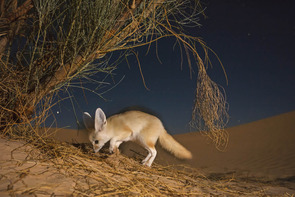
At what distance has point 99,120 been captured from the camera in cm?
411

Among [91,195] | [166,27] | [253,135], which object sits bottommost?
[91,195]

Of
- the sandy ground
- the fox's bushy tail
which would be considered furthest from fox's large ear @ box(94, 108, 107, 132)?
the fox's bushy tail

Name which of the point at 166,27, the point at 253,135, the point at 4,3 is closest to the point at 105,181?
the point at 166,27

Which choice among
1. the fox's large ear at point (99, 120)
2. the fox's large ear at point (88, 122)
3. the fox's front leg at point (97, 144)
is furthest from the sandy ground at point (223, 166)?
the fox's large ear at point (99, 120)

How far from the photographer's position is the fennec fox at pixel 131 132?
4.14m

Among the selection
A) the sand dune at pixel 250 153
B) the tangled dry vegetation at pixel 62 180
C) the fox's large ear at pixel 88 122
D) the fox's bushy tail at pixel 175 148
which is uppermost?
the sand dune at pixel 250 153

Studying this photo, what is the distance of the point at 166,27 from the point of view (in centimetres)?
325

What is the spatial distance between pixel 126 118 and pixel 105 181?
2.41 metres

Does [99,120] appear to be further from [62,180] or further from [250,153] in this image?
[250,153]

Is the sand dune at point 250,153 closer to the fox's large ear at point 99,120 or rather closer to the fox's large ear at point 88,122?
the fox's large ear at point 88,122

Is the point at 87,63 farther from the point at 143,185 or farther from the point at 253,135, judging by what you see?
the point at 253,135

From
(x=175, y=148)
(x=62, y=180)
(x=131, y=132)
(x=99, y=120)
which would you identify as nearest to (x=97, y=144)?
(x=99, y=120)

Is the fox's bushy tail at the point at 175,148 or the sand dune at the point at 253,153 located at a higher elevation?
the sand dune at the point at 253,153

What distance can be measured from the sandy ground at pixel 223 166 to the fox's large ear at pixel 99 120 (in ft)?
2.60
